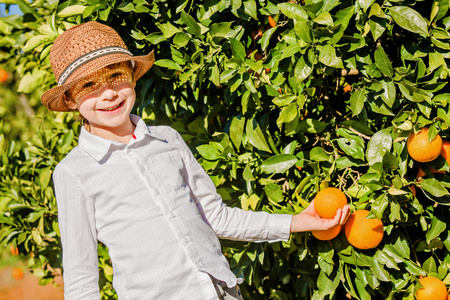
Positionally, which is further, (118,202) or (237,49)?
(237,49)

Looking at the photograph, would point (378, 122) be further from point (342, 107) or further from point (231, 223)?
point (231, 223)

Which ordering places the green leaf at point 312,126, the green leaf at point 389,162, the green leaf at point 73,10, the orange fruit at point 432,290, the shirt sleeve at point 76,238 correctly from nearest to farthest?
the shirt sleeve at point 76,238
the green leaf at point 389,162
the orange fruit at point 432,290
the green leaf at point 312,126
the green leaf at point 73,10

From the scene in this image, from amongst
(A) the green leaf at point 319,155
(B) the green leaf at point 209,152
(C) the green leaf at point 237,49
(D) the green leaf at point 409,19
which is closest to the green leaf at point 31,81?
(B) the green leaf at point 209,152

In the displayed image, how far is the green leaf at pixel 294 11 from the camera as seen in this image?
54.5 inches

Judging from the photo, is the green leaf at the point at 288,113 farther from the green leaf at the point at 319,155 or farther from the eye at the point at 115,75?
the eye at the point at 115,75

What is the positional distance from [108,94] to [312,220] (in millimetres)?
694

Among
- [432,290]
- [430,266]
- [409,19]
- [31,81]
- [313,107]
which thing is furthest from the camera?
[31,81]

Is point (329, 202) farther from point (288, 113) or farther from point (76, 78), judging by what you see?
point (76, 78)

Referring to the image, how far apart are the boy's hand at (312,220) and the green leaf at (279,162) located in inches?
5.6

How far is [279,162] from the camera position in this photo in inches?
60.1

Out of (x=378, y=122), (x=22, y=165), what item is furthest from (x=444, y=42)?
(x=22, y=165)

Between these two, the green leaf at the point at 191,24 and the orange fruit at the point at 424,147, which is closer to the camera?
the orange fruit at the point at 424,147

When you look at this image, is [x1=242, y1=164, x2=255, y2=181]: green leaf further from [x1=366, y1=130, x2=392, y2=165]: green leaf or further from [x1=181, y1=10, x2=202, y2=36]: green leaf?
[x1=181, y1=10, x2=202, y2=36]: green leaf

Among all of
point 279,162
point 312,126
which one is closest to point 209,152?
point 279,162
